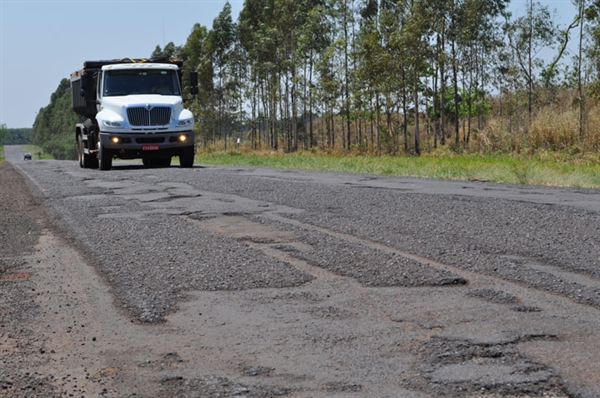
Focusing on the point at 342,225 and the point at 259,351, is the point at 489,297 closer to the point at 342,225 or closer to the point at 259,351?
the point at 259,351

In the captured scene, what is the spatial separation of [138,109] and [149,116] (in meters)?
0.35

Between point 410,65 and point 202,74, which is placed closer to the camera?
point 410,65

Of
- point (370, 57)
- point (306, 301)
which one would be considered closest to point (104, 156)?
point (306, 301)

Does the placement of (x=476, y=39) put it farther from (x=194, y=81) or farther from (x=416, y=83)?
(x=194, y=81)

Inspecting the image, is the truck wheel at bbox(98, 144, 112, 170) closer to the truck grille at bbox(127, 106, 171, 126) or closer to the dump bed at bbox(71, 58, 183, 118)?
the truck grille at bbox(127, 106, 171, 126)

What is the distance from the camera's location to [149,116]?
21.9m

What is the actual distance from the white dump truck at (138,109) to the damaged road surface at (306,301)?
11.3 metres

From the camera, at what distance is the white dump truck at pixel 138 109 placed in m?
21.9

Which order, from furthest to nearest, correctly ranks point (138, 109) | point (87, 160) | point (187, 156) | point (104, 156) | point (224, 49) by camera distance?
point (224, 49) → point (87, 160) → point (187, 156) → point (104, 156) → point (138, 109)

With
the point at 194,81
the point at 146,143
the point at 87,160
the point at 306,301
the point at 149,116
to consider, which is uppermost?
the point at 194,81

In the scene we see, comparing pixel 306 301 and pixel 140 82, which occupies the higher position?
pixel 140 82

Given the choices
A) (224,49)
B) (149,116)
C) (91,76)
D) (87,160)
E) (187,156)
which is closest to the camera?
(149,116)

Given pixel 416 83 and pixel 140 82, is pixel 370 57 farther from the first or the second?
pixel 140 82

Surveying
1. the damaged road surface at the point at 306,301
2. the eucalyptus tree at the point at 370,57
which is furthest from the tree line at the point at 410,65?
the damaged road surface at the point at 306,301
